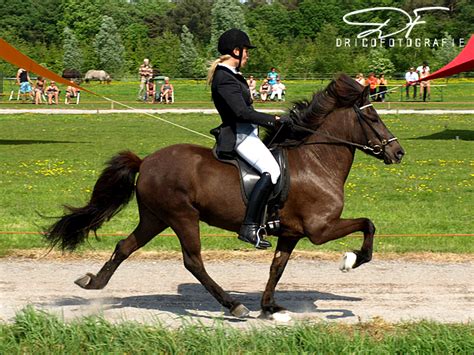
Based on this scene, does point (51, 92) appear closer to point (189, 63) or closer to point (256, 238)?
point (189, 63)

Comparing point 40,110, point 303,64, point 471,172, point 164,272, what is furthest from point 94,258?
point 303,64

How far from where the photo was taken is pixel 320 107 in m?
9.24

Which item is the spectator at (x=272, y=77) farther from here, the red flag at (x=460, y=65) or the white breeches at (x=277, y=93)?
the red flag at (x=460, y=65)

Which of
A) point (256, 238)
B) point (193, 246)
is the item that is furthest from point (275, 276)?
point (193, 246)

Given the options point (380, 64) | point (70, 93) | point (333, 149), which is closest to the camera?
point (333, 149)

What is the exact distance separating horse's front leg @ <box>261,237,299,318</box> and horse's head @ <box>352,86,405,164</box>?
116 cm

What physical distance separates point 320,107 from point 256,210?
1272mm

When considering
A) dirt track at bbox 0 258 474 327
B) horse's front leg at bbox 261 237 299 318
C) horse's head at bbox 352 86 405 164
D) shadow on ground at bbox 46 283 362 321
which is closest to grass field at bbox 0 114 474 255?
dirt track at bbox 0 258 474 327

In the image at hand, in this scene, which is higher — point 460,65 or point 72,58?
point 460,65

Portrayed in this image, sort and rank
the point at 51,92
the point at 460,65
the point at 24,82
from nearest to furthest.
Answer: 1. the point at 460,65
2. the point at 51,92
3. the point at 24,82

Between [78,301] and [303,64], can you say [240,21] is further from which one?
[78,301]

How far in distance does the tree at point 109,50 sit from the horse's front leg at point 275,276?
61.5 meters

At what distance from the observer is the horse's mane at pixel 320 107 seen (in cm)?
922

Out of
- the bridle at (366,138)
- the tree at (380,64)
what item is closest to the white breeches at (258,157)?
the bridle at (366,138)
